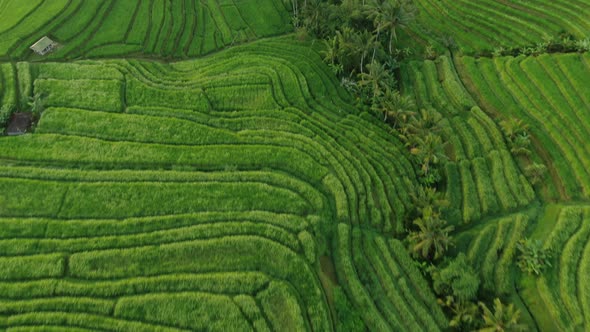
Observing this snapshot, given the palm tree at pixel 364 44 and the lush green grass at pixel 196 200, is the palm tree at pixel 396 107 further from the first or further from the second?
the palm tree at pixel 364 44

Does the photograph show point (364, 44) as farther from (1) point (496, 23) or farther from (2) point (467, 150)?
(1) point (496, 23)

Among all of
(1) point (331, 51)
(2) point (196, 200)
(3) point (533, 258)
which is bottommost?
(2) point (196, 200)

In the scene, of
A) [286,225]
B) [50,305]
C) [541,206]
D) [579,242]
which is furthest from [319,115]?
[50,305]

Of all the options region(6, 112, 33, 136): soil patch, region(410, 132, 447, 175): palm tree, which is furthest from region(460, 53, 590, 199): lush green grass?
region(6, 112, 33, 136): soil patch

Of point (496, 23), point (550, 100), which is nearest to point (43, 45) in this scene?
point (496, 23)

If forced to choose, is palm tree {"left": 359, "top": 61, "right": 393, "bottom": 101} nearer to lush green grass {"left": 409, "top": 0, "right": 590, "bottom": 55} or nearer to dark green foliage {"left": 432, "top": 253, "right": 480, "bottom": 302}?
lush green grass {"left": 409, "top": 0, "right": 590, "bottom": 55}

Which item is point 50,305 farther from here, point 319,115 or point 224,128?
point 319,115
